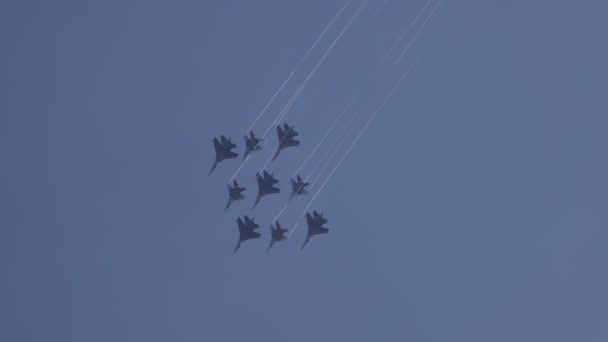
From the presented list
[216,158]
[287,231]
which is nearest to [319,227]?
[287,231]

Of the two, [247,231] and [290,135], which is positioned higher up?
[290,135]

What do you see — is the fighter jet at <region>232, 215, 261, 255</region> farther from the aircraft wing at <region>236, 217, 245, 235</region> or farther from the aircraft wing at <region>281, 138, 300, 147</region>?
the aircraft wing at <region>281, 138, 300, 147</region>

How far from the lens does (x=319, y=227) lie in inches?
2354

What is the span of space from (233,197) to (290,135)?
12.5ft

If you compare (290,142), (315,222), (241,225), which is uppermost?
(290,142)

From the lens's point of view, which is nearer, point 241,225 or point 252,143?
point 252,143

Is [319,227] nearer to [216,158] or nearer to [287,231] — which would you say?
[287,231]

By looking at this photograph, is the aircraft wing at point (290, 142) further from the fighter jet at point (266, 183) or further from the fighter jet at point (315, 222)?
the fighter jet at point (315, 222)

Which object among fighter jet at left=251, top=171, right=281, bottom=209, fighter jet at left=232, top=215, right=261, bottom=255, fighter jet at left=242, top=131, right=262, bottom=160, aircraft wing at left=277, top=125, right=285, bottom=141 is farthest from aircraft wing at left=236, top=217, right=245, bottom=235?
aircraft wing at left=277, top=125, right=285, bottom=141

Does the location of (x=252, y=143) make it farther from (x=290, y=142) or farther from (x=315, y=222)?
(x=315, y=222)

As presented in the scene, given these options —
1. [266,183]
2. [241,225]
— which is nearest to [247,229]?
[241,225]

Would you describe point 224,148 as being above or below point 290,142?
below

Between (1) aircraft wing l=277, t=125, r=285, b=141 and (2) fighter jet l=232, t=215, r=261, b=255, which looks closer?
(1) aircraft wing l=277, t=125, r=285, b=141

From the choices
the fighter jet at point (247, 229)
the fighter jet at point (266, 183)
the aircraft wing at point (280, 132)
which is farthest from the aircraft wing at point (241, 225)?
the aircraft wing at point (280, 132)
